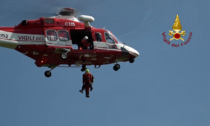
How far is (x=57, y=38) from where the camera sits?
56531mm

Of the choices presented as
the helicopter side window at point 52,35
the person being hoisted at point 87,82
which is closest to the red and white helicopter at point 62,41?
the helicopter side window at point 52,35

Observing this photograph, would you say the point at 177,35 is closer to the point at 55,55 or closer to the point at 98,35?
the point at 98,35

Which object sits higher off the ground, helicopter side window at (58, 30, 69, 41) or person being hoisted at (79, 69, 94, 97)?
helicopter side window at (58, 30, 69, 41)

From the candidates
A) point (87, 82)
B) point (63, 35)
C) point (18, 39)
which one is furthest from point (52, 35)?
point (87, 82)

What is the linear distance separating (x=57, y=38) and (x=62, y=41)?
42 cm

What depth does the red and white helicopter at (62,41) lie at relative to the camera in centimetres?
5556

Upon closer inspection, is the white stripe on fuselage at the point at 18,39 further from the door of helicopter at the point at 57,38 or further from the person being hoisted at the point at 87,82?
the person being hoisted at the point at 87,82

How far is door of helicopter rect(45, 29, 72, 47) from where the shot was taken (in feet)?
184

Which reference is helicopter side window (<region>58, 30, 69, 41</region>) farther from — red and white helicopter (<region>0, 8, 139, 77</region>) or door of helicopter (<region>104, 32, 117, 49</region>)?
door of helicopter (<region>104, 32, 117, 49</region>)

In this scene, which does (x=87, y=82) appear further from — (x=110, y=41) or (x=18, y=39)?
(x=110, y=41)

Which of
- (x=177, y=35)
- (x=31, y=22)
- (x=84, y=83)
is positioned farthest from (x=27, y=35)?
(x=177, y=35)

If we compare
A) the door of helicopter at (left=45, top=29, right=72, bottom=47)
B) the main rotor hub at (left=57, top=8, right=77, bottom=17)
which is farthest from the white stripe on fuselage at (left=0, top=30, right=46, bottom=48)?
the main rotor hub at (left=57, top=8, right=77, bottom=17)

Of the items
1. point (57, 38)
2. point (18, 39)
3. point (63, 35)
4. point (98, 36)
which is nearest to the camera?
point (18, 39)

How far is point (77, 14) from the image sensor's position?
188 ft
